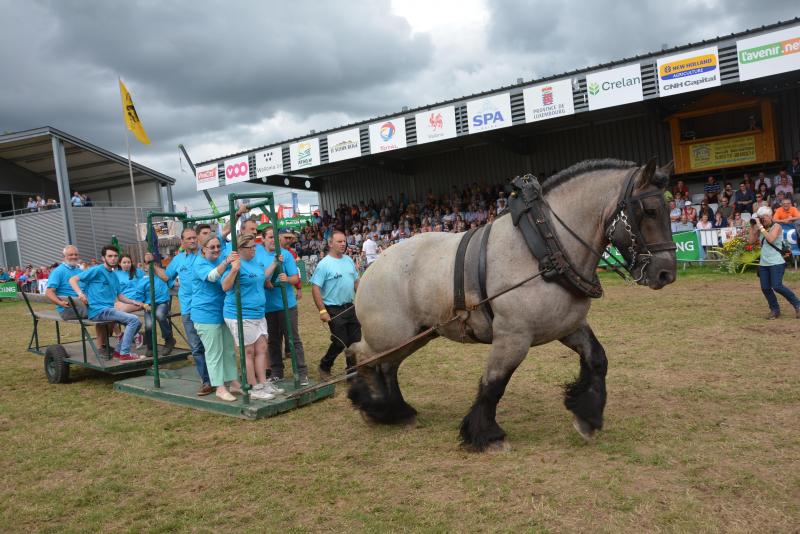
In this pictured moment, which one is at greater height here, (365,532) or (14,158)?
(14,158)

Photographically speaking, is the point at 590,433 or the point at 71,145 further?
the point at 71,145

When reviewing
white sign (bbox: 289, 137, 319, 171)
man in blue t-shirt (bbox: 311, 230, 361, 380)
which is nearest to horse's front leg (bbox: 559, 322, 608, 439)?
man in blue t-shirt (bbox: 311, 230, 361, 380)

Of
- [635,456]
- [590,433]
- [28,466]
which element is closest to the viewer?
[635,456]

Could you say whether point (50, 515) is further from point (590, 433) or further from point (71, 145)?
point (71, 145)

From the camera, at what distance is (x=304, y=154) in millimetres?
22141

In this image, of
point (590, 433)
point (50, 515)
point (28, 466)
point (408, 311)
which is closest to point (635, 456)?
point (590, 433)

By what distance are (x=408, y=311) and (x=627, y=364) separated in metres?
3.23

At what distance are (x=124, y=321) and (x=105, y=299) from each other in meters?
0.45

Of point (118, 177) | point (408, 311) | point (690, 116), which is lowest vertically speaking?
point (408, 311)

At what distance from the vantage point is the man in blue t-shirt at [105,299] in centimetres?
781

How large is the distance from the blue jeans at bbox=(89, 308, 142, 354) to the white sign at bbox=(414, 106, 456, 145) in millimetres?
12877

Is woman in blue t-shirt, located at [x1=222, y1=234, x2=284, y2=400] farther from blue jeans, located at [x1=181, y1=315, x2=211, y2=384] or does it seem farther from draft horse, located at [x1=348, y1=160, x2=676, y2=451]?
draft horse, located at [x1=348, y1=160, x2=676, y2=451]

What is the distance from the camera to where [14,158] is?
32.3 meters

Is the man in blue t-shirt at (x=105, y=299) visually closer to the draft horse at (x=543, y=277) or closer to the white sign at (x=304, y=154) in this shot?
the draft horse at (x=543, y=277)
